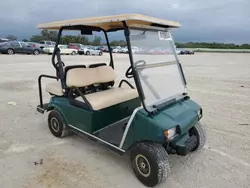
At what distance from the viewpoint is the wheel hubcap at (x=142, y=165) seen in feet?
7.51

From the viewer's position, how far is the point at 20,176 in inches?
96.6

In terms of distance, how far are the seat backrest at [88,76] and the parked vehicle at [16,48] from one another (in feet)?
60.6

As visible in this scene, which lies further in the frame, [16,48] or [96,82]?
[16,48]

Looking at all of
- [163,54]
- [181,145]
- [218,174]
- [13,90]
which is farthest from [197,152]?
[13,90]

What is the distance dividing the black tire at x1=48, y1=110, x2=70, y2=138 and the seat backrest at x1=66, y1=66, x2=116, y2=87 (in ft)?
1.76

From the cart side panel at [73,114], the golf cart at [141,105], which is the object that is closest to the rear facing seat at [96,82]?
the golf cart at [141,105]

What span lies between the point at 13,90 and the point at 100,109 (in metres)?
4.43

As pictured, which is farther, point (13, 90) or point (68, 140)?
point (13, 90)

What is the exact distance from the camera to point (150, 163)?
2.22m

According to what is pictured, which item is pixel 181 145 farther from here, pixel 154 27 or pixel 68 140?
pixel 68 140

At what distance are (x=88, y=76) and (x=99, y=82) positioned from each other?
0.23 meters

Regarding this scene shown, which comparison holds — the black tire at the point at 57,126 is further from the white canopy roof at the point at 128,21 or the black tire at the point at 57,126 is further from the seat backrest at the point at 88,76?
the white canopy roof at the point at 128,21

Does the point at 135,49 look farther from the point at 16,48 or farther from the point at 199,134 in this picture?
the point at 16,48

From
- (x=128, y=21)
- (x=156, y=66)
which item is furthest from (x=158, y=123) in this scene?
(x=128, y=21)
